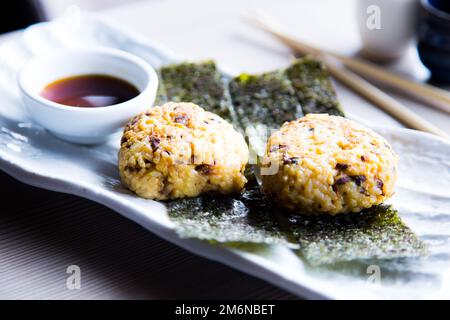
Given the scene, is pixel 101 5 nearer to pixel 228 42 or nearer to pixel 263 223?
pixel 228 42

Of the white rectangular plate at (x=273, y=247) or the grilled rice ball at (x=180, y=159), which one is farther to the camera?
the grilled rice ball at (x=180, y=159)

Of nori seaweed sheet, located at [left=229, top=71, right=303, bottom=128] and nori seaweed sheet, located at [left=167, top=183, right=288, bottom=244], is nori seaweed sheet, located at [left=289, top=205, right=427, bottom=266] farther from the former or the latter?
nori seaweed sheet, located at [left=229, top=71, right=303, bottom=128]

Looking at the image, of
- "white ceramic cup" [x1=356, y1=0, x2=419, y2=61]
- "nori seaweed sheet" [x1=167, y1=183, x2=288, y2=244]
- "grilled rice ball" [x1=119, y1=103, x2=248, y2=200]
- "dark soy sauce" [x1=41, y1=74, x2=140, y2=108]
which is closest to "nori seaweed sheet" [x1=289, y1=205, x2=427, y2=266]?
"nori seaweed sheet" [x1=167, y1=183, x2=288, y2=244]

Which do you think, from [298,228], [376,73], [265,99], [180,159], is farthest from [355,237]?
[376,73]

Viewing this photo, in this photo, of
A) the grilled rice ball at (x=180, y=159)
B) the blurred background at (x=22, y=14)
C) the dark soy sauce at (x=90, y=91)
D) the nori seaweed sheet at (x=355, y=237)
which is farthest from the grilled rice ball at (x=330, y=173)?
the blurred background at (x=22, y=14)

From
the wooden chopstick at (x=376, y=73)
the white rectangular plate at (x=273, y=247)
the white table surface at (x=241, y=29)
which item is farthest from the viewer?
the white table surface at (x=241, y=29)

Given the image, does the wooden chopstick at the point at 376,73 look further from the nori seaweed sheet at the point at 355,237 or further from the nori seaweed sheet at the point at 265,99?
the nori seaweed sheet at the point at 355,237
